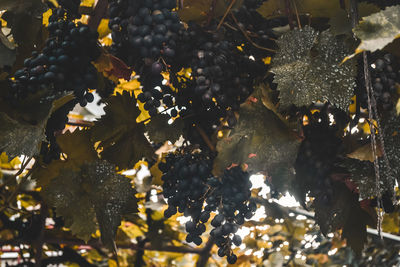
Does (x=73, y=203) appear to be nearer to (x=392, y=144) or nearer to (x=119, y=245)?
(x=392, y=144)

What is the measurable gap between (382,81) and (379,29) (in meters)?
0.24

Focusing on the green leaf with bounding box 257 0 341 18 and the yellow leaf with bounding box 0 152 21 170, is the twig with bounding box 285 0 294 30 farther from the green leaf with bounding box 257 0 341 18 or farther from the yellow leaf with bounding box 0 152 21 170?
the yellow leaf with bounding box 0 152 21 170

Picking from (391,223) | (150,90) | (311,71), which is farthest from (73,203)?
(391,223)

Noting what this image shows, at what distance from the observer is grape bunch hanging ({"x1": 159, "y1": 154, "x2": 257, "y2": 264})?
0.83 m

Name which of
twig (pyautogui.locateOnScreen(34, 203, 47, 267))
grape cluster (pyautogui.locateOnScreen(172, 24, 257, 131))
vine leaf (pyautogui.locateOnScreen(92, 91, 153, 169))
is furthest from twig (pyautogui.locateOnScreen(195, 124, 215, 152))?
twig (pyautogui.locateOnScreen(34, 203, 47, 267))

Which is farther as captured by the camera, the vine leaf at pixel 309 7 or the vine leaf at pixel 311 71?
the vine leaf at pixel 309 7

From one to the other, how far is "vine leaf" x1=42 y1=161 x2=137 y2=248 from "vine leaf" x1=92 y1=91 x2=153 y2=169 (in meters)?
0.07

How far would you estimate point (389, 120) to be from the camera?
2.53 ft

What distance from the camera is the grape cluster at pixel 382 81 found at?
2.62 feet

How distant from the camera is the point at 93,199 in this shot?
2.84ft

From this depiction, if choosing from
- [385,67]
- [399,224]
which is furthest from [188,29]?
[399,224]

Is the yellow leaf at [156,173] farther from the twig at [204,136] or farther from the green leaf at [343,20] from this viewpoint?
the green leaf at [343,20]

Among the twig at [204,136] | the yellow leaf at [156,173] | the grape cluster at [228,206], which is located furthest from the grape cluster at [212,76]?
the yellow leaf at [156,173]

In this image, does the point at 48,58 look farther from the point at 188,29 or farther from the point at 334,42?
the point at 334,42
